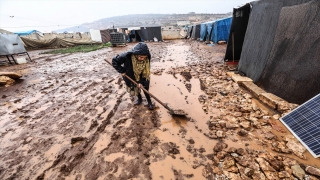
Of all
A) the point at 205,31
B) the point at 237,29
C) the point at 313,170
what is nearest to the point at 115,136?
the point at 313,170

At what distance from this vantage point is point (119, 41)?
18.0 metres

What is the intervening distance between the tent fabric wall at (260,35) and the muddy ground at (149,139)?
3.09 ft

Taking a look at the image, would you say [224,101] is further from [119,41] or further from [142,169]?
[119,41]

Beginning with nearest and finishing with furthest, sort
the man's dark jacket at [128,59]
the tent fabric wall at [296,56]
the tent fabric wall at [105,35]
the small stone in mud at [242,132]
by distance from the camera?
the small stone in mud at [242,132] < the tent fabric wall at [296,56] < the man's dark jacket at [128,59] < the tent fabric wall at [105,35]

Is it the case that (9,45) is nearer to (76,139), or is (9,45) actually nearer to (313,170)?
(76,139)

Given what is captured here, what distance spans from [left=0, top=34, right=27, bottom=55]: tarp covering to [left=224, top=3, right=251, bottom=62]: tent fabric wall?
41.9 ft

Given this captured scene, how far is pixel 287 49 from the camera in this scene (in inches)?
133

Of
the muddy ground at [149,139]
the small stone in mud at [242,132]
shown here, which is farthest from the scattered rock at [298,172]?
the small stone in mud at [242,132]

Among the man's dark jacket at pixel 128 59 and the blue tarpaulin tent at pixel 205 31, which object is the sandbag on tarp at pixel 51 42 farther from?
the man's dark jacket at pixel 128 59

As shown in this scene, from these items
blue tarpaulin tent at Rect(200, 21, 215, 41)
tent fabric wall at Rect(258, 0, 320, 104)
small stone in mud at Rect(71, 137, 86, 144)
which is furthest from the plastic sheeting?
tent fabric wall at Rect(258, 0, 320, 104)

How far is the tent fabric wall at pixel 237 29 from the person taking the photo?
5938 mm

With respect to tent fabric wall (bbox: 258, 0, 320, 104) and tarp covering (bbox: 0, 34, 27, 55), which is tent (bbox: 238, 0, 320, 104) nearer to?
tent fabric wall (bbox: 258, 0, 320, 104)

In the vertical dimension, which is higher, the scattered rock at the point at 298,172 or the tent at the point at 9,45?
the tent at the point at 9,45

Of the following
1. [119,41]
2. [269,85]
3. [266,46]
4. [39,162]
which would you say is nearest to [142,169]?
[39,162]
